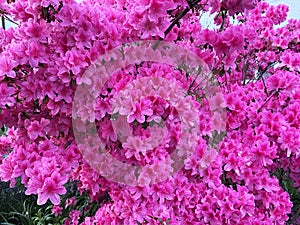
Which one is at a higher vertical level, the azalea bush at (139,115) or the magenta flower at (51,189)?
the azalea bush at (139,115)

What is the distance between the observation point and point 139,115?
126cm

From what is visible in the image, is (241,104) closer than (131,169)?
No

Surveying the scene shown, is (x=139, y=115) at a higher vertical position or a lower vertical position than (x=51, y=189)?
higher

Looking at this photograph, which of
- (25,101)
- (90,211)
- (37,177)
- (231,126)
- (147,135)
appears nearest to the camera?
(37,177)

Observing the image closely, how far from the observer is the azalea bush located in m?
1.32

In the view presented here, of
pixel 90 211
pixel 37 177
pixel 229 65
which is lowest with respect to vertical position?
pixel 90 211

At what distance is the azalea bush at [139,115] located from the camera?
1324 mm

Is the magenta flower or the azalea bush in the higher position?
the azalea bush

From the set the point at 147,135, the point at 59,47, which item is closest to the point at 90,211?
the point at 147,135

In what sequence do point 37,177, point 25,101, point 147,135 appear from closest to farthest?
1. point 37,177
2. point 147,135
3. point 25,101

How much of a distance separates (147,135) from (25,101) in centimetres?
53

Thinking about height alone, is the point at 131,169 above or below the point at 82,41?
below

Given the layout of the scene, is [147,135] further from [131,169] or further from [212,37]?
[212,37]

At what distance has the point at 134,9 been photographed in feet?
4.30
